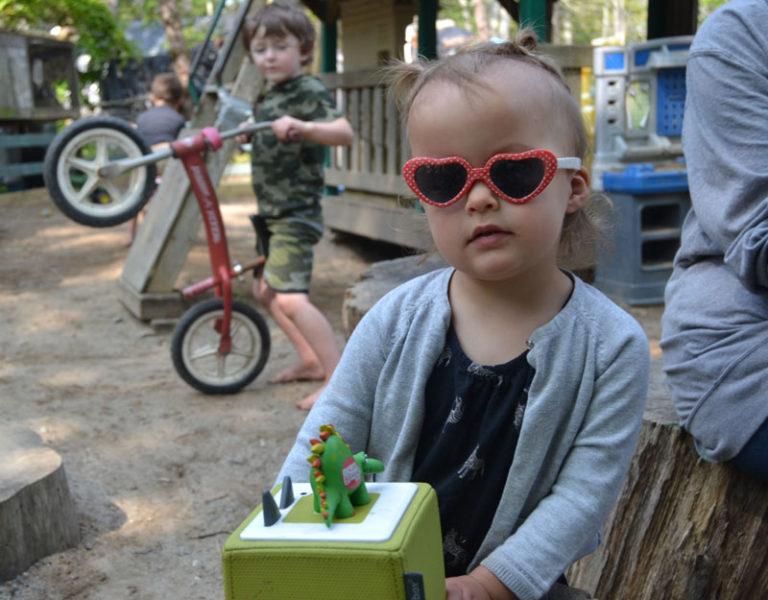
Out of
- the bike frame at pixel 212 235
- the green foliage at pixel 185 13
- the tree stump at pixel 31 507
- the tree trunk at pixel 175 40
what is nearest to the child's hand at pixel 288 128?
the bike frame at pixel 212 235

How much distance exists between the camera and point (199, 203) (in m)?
4.06

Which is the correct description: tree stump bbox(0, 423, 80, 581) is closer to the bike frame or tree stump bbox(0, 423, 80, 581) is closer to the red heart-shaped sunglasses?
the bike frame

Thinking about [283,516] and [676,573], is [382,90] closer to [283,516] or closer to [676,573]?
[676,573]

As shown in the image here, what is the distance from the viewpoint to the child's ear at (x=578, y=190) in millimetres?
1419

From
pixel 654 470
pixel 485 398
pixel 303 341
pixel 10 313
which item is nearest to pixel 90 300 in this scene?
pixel 10 313

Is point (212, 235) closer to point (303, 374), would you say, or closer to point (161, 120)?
point (303, 374)

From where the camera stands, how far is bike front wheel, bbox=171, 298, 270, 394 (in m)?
3.99

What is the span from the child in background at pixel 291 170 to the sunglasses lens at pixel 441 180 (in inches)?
98.4

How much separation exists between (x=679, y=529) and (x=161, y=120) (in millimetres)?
6055

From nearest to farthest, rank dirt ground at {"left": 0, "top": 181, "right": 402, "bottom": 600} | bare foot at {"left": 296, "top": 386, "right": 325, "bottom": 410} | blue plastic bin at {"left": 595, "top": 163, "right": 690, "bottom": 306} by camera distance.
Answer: dirt ground at {"left": 0, "top": 181, "right": 402, "bottom": 600} < bare foot at {"left": 296, "top": 386, "right": 325, "bottom": 410} < blue plastic bin at {"left": 595, "top": 163, "right": 690, "bottom": 306}

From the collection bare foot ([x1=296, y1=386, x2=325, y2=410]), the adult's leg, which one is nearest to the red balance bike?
bare foot ([x1=296, y1=386, x2=325, y2=410])

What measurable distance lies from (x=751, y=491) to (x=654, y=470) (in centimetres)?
20

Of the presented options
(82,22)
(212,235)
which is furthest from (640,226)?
(82,22)

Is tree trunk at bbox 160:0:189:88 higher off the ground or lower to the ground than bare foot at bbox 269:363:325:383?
higher
